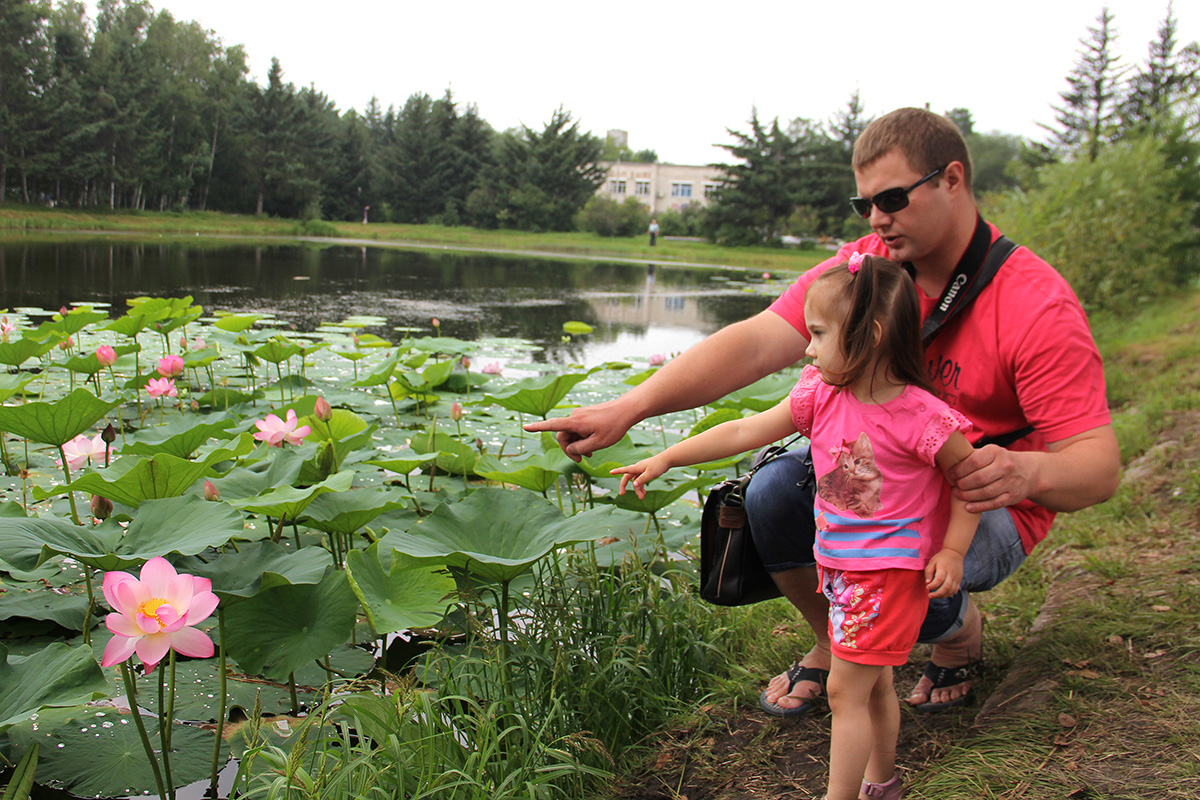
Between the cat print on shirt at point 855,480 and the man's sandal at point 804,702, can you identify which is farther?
the man's sandal at point 804,702

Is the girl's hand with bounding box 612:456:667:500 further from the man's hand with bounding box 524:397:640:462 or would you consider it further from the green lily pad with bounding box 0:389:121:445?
the green lily pad with bounding box 0:389:121:445

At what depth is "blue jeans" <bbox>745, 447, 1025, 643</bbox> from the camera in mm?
1440

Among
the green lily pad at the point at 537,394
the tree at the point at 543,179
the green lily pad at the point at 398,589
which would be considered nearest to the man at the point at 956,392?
the green lily pad at the point at 398,589

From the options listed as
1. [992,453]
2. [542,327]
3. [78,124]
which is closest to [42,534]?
[992,453]

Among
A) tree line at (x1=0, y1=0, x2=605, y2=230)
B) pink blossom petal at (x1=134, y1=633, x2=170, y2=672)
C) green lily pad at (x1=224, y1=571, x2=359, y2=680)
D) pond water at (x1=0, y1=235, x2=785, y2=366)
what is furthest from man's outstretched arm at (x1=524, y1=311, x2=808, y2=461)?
tree line at (x1=0, y1=0, x2=605, y2=230)

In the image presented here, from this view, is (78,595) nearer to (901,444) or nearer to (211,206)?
(901,444)

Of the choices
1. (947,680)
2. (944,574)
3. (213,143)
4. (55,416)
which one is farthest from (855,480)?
(213,143)

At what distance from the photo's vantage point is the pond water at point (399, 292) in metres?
6.27

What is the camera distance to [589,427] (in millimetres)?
1459

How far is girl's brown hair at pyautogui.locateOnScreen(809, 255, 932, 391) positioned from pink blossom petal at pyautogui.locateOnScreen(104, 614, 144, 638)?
1.05 meters

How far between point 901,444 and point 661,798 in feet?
2.29

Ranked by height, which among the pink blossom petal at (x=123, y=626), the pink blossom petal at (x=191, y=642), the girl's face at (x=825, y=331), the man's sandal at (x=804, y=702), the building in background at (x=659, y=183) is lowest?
the man's sandal at (x=804, y=702)

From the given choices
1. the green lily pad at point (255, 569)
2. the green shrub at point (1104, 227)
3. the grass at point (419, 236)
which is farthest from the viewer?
the grass at point (419, 236)

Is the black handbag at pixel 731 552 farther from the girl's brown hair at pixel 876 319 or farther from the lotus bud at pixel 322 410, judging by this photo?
the lotus bud at pixel 322 410
